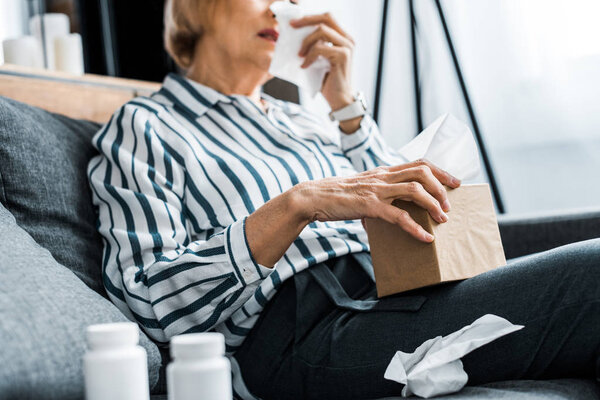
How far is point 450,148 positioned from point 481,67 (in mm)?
1144

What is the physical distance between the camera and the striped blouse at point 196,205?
1.09 metres

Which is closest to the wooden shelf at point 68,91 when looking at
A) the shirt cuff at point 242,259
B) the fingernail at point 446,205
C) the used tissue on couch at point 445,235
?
the shirt cuff at point 242,259

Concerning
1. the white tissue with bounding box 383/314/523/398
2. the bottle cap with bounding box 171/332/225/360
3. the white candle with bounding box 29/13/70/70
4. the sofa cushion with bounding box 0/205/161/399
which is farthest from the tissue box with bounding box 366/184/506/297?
the white candle with bounding box 29/13/70/70

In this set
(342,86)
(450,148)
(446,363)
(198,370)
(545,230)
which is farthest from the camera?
(342,86)

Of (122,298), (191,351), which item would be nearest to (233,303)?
(122,298)

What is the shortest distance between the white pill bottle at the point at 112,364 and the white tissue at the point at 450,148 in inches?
26.8

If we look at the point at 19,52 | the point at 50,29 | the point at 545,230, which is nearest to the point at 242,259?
the point at 545,230

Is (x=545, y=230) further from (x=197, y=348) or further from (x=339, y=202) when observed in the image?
(x=197, y=348)

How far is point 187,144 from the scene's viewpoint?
1287mm

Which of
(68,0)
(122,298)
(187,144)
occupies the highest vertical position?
(68,0)

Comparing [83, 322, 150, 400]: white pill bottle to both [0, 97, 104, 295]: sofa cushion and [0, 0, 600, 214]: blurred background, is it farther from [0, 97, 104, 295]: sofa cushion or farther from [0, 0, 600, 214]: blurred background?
[0, 0, 600, 214]: blurred background

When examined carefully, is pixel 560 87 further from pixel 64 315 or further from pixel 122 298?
pixel 64 315

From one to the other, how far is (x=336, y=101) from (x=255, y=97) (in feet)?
0.64

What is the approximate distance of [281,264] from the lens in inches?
46.5
